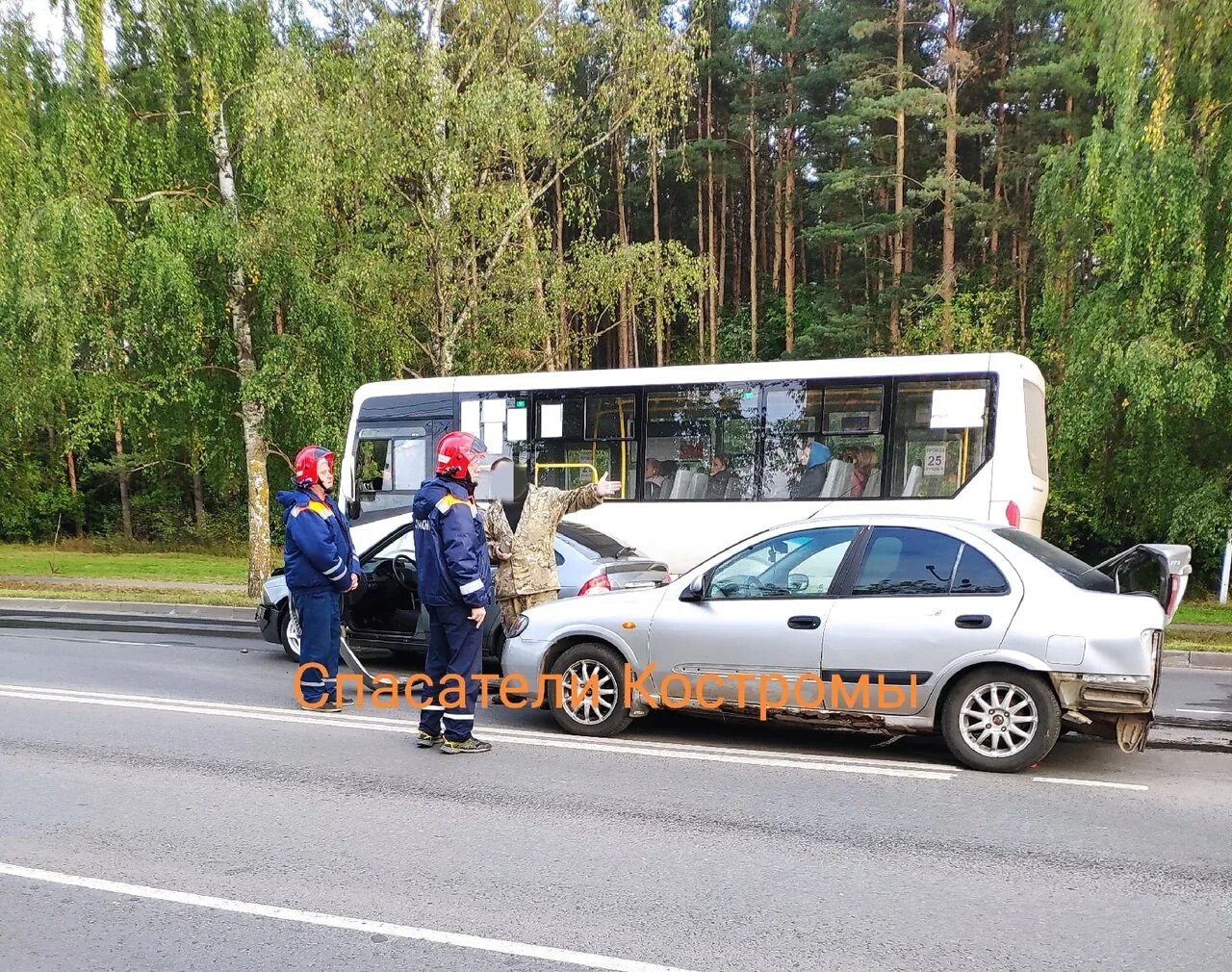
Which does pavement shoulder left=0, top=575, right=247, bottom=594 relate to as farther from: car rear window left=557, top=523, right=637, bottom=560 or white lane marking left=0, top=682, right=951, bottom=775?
car rear window left=557, top=523, right=637, bottom=560

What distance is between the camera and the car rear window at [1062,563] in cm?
641

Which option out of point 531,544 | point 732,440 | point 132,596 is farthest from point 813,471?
point 132,596

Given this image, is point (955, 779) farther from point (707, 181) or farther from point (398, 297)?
point (707, 181)

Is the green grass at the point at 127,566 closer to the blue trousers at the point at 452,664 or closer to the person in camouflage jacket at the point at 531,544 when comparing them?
the person in camouflage jacket at the point at 531,544

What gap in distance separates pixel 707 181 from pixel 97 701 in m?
34.6

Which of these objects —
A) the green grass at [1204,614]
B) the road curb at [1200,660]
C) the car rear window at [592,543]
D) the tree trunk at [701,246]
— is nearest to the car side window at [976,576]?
the car rear window at [592,543]

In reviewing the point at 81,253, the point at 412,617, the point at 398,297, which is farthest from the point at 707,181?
the point at 412,617

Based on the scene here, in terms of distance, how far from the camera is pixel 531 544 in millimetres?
8203

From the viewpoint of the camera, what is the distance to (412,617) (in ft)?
32.3

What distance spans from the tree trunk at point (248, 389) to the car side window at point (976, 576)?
13.5 m

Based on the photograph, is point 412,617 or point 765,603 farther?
point 412,617

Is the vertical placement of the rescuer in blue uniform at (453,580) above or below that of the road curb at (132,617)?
above

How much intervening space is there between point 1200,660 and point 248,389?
14025 mm

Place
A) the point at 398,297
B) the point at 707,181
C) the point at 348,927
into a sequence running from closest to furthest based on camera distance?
the point at 348,927 → the point at 398,297 → the point at 707,181
